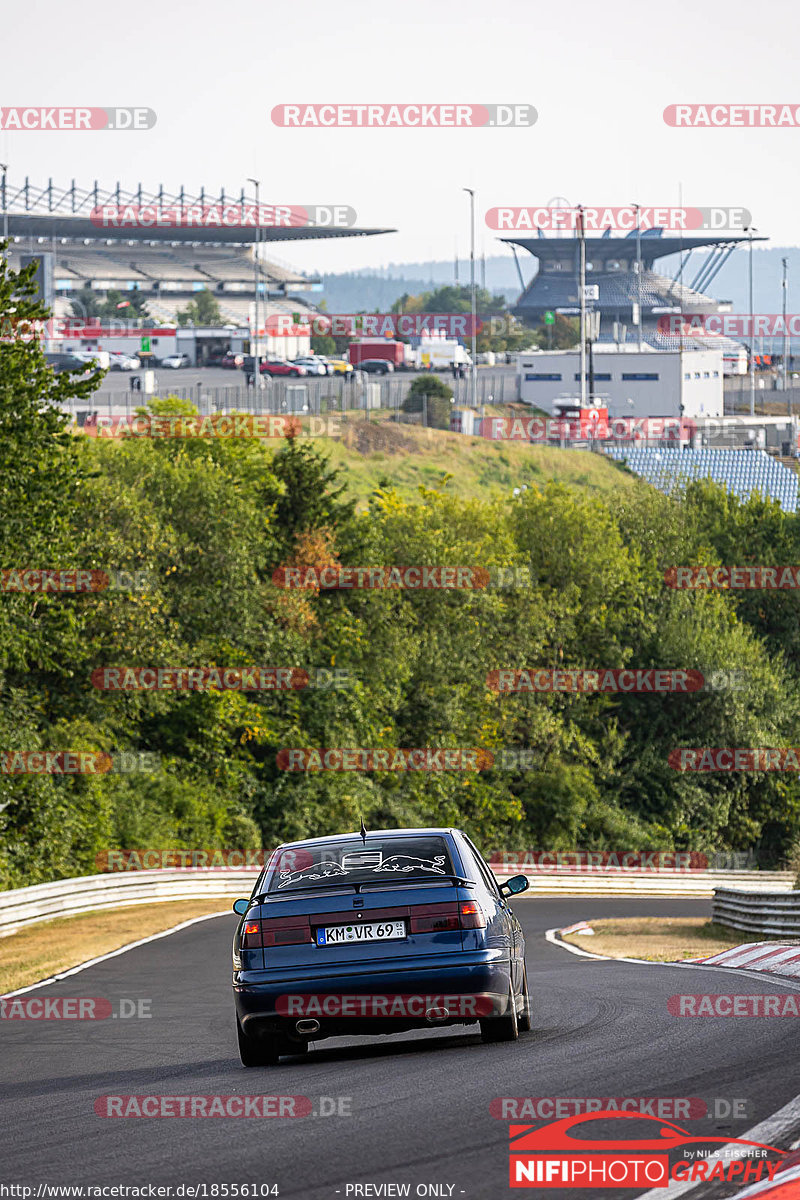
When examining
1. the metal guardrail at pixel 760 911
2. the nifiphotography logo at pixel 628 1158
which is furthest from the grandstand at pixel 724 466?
the nifiphotography logo at pixel 628 1158

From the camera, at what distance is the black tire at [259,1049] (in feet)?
30.4

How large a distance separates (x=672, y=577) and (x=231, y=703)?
23.5 metres

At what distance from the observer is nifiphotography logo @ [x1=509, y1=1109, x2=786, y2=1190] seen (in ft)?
19.5

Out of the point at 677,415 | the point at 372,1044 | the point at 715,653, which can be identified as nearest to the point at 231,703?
the point at 715,653

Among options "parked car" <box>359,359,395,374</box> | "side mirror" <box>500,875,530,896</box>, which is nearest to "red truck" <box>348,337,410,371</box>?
"parked car" <box>359,359,395,374</box>

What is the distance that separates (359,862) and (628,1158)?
3657mm

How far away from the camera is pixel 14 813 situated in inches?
1262

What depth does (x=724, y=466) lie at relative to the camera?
87062 millimetres

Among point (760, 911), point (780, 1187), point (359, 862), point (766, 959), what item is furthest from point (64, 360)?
point (780, 1187)

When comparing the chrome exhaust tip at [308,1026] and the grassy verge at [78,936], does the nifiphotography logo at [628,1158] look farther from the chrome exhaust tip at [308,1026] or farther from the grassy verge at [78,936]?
the grassy verge at [78,936]

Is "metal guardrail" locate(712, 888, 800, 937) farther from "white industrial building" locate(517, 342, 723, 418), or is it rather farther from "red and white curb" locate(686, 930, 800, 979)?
"white industrial building" locate(517, 342, 723, 418)

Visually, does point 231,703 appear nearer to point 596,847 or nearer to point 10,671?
point 10,671

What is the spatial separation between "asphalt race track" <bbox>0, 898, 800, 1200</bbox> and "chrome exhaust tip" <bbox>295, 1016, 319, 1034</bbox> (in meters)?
0.22

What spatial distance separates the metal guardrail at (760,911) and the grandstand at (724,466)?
5706 centimetres
